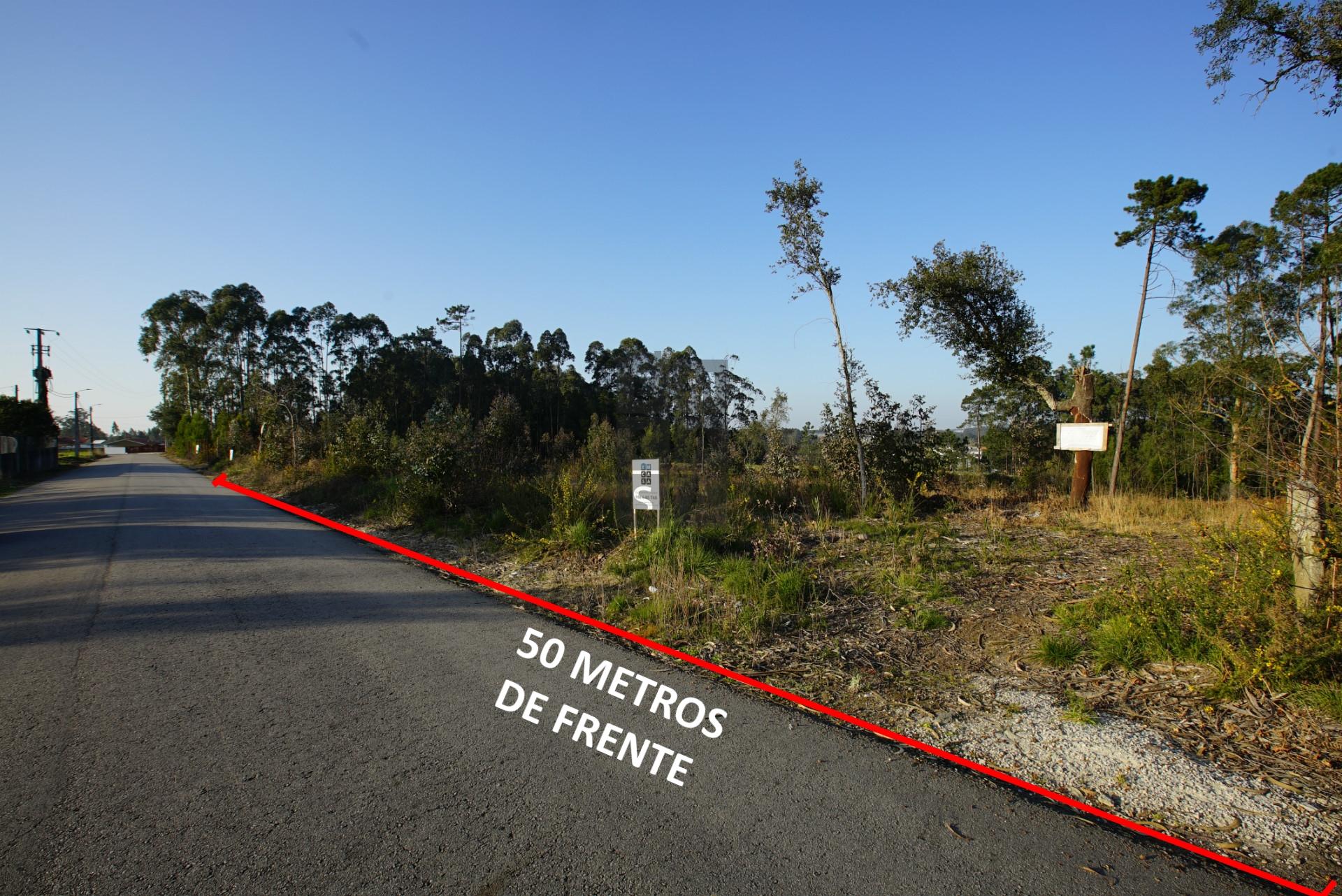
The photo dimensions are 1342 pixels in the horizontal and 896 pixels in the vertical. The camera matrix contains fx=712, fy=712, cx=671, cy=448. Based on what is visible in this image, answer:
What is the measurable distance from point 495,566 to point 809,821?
23.3ft

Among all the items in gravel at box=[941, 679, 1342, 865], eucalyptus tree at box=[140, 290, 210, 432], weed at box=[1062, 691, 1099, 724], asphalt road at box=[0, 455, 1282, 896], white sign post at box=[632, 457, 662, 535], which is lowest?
asphalt road at box=[0, 455, 1282, 896]

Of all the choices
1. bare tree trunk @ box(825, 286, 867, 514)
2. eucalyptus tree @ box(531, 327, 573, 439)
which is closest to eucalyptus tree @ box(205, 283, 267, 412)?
eucalyptus tree @ box(531, 327, 573, 439)

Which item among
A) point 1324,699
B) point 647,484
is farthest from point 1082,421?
point 1324,699

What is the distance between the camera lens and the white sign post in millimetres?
9203

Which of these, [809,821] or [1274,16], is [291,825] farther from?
[1274,16]

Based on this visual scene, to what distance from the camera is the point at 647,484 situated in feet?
30.6

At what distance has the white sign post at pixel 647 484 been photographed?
30.2 ft

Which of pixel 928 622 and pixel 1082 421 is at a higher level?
pixel 1082 421

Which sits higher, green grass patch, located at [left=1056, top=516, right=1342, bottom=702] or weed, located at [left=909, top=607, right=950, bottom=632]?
green grass patch, located at [left=1056, top=516, right=1342, bottom=702]

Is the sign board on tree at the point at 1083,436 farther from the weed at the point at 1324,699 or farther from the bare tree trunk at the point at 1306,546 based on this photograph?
the weed at the point at 1324,699

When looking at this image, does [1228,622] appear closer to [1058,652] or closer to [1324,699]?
[1324,699]

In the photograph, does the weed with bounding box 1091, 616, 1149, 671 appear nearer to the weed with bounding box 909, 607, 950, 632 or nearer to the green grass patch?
the green grass patch

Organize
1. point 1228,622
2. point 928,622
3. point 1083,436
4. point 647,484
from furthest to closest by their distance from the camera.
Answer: point 1083,436 → point 647,484 → point 928,622 → point 1228,622

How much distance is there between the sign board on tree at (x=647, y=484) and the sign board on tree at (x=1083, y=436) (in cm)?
769
